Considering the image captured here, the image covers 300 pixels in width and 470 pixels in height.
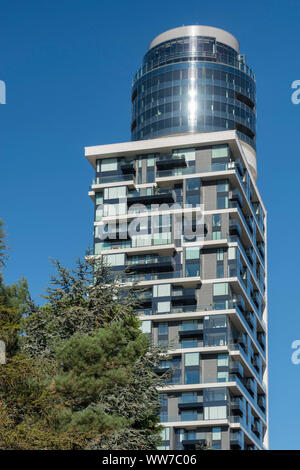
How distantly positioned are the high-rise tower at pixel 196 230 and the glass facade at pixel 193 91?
0.52ft

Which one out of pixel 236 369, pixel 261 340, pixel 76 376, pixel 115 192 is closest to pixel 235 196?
pixel 115 192

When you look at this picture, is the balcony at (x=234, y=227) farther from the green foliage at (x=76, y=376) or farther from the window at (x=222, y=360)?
the green foliage at (x=76, y=376)

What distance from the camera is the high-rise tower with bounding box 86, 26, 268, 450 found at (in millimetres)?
102500

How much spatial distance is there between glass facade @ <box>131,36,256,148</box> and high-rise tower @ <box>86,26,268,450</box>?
0.16m

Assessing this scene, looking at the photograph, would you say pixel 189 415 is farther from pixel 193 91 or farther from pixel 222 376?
pixel 193 91

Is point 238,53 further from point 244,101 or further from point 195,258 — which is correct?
point 195,258

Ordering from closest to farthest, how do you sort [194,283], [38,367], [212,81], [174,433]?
[38,367] < [174,433] < [194,283] < [212,81]

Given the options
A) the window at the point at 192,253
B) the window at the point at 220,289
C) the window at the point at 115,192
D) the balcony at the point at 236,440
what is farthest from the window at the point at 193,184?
the balcony at the point at 236,440

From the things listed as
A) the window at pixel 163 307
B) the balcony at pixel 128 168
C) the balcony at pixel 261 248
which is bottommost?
the window at pixel 163 307

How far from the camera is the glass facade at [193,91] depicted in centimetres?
12500

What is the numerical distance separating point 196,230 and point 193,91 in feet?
80.8

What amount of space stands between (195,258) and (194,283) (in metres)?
3.29
